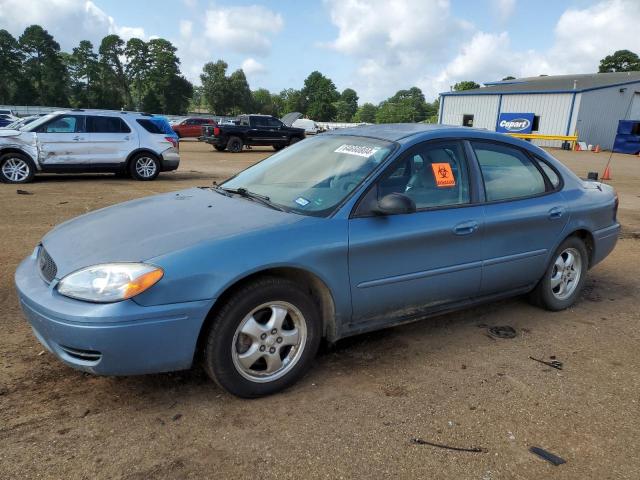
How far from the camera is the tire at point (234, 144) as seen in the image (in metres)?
23.1

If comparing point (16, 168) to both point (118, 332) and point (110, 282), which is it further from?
point (118, 332)

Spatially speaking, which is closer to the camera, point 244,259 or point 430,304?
point 244,259

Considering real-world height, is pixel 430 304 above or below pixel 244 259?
below

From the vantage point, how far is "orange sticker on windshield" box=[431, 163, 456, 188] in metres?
3.54

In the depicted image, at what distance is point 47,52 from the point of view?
6894 centimetres

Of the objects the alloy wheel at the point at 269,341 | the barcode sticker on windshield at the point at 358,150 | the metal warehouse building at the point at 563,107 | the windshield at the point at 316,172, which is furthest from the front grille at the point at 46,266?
the metal warehouse building at the point at 563,107

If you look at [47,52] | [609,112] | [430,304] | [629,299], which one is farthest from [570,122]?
[47,52]

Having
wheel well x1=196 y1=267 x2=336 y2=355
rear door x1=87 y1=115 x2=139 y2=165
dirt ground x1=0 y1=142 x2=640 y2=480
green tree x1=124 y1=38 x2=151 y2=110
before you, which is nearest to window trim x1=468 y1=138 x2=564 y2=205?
dirt ground x1=0 y1=142 x2=640 y2=480

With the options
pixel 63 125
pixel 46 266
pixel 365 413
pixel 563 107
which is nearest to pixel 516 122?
pixel 563 107

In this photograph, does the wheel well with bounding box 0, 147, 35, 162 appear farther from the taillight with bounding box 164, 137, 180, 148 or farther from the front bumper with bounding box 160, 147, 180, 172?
the taillight with bounding box 164, 137, 180, 148

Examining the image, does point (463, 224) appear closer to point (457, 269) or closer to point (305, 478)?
point (457, 269)

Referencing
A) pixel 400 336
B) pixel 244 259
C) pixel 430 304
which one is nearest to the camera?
pixel 244 259

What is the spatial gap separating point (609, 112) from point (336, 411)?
42.6 metres

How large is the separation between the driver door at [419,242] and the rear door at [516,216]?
0.51 ft
